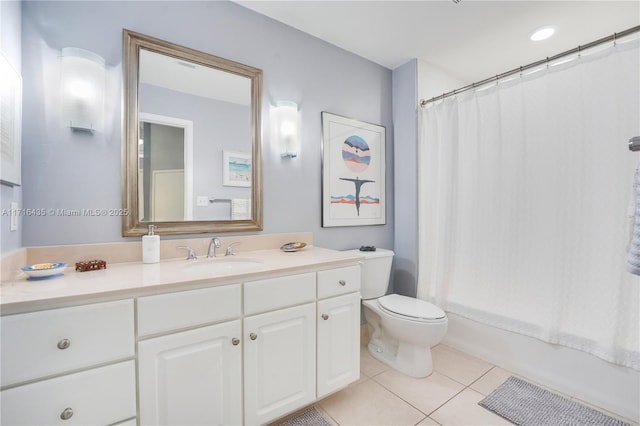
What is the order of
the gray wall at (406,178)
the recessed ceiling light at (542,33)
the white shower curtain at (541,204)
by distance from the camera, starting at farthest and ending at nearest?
the gray wall at (406,178) → the recessed ceiling light at (542,33) → the white shower curtain at (541,204)

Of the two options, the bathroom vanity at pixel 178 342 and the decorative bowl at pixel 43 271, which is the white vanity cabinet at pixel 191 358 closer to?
the bathroom vanity at pixel 178 342

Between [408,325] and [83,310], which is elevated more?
[83,310]

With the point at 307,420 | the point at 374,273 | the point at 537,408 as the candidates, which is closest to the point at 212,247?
the point at 307,420

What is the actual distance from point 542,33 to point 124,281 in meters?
3.03

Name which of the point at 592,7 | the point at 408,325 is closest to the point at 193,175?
the point at 408,325

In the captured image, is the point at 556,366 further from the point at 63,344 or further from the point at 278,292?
the point at 63,344

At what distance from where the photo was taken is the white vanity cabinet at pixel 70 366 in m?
0.79

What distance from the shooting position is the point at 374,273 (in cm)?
212

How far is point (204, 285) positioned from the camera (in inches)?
42.9

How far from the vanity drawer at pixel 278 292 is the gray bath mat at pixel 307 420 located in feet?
2.08

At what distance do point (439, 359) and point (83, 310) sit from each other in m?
2.16

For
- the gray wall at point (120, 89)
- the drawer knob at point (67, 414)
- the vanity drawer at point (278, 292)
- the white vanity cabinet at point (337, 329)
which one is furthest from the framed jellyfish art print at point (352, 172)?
the drawer knob at point (67, 414)

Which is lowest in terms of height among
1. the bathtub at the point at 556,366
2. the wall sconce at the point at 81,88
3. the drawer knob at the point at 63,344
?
the bathtub at the point at 556,366

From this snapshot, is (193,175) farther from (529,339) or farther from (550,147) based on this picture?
(529,339)
